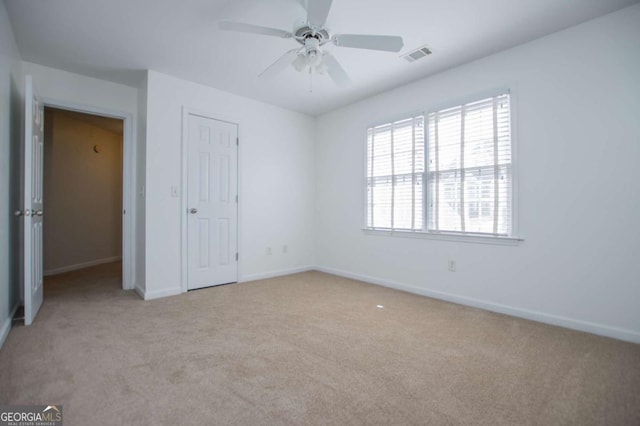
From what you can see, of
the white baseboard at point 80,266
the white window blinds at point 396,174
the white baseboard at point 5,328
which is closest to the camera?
the white baseboard at point 5,328

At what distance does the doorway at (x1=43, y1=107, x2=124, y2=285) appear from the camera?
182 inches

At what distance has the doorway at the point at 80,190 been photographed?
15.2 feet

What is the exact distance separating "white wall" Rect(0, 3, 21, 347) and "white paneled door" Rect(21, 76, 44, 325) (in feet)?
0.38

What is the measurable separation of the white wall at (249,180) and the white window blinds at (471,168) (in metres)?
2.12

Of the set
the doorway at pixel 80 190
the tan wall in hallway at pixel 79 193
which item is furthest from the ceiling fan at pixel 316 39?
the tan wall in hallway at pixel 79 193

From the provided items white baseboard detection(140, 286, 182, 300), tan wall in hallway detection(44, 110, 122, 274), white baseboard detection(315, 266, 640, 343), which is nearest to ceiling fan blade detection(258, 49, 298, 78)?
white baseboard detection(140, 286, 182, 300)

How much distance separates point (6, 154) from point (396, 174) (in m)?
3.78

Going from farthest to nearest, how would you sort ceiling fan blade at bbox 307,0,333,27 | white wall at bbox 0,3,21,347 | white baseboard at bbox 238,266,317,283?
white baseboard at bbox 238,266,317,283, white wall at bbox 0,3,21,347, ceiling fan blade at bbox 307,0,333,27

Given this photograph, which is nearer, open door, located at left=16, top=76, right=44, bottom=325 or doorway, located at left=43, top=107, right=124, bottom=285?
open door, located at left=16, top=76, right=44, bottom=325

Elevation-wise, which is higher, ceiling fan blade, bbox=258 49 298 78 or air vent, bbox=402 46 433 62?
air vent, bbox=402 46 433 62

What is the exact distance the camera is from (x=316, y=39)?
2.23 metres

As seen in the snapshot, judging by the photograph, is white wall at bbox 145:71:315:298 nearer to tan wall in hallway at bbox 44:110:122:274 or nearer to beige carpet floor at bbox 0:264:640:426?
beige carpet floor at bbox 0:264:640:426

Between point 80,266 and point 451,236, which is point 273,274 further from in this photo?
point 80,266

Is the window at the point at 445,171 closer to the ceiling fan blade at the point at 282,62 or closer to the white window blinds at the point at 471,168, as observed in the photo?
the white window blinds at the point at 471,168
